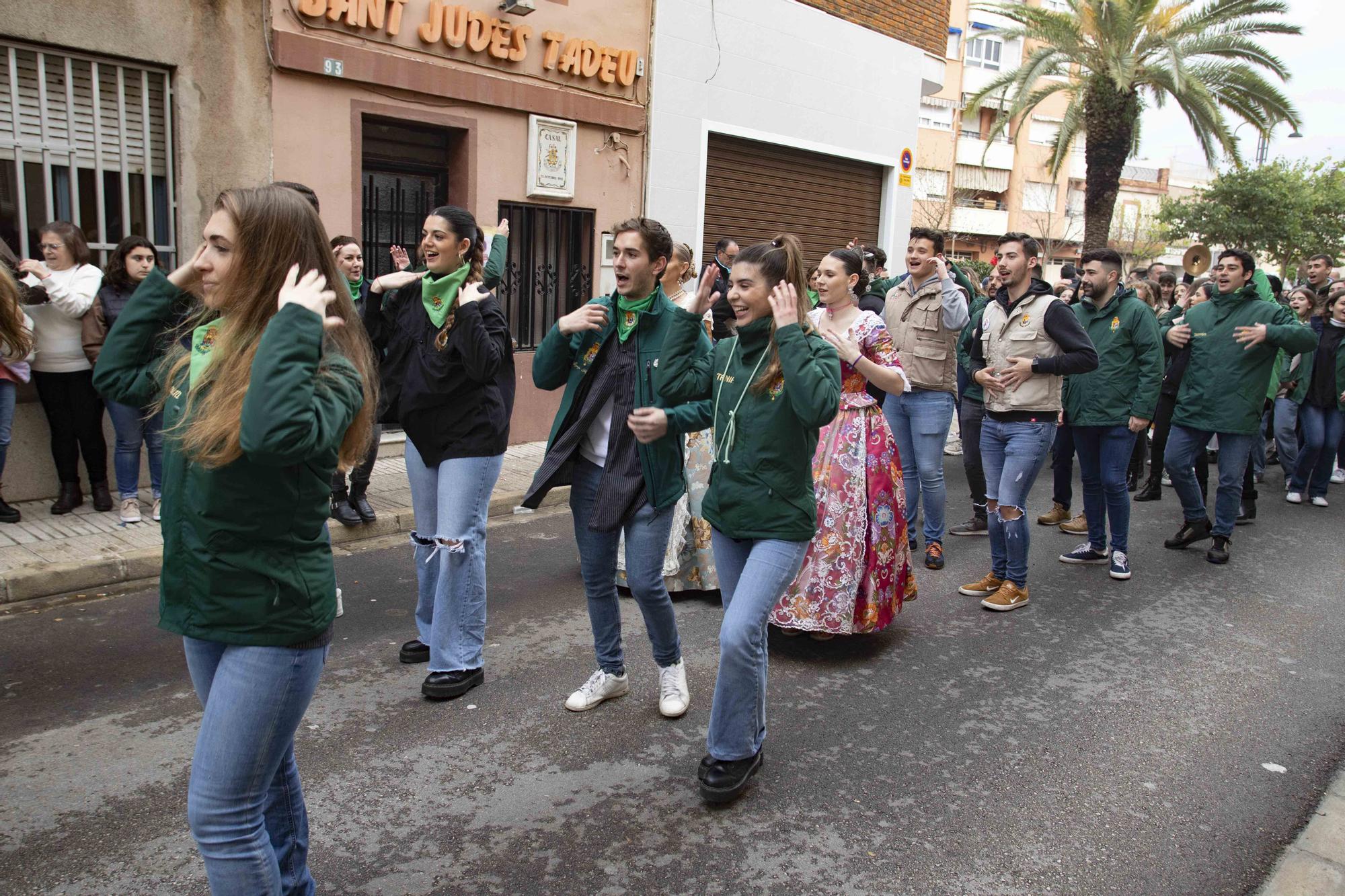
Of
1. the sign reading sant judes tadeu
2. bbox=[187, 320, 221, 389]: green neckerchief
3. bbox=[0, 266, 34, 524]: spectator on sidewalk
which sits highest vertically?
the sign reading sant judes tadeu

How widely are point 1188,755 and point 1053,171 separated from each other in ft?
58.0

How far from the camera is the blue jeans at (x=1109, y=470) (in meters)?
6.61

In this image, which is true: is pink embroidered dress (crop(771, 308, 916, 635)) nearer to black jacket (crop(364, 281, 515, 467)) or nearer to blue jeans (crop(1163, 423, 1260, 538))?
black jacket (crop(364, 281, 515, 467))

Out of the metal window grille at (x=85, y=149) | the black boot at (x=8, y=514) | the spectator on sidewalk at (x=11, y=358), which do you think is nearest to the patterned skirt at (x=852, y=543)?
the spectator on sidewalk at (x=11, y=358)

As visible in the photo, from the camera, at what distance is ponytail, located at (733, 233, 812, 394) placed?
3.54m

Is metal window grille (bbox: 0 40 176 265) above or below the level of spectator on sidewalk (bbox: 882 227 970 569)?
above

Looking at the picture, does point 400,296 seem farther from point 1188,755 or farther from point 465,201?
point 465,201

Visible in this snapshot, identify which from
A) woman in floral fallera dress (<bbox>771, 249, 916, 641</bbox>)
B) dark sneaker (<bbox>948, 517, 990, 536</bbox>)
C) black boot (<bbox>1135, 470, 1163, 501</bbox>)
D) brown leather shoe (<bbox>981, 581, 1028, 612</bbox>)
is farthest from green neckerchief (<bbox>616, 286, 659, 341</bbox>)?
→ black boot (<bbox>1135, 470, 1163, 501</bbox>)

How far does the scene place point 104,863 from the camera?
3.03 m

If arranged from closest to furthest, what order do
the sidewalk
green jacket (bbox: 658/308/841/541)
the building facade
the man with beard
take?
green jacket (bbox: 658/308/841/541) → the sidewalk → the man with beard → the building facade

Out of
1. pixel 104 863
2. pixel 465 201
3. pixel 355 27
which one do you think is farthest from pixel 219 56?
pixel 104 863

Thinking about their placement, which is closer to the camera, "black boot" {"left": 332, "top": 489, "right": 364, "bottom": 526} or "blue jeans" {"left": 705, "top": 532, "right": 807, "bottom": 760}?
"blue jeans" {"left": 705, "top": 532, "right": 807, "bottom": 760}

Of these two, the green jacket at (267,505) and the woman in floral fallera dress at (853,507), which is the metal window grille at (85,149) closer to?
the woman in floral fallera dress at (853,507)

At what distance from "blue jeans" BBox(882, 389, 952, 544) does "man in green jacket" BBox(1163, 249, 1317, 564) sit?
1847mm
